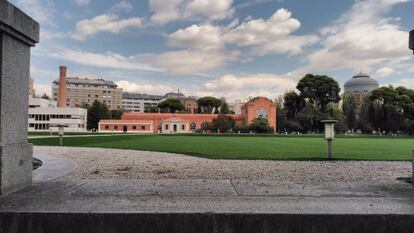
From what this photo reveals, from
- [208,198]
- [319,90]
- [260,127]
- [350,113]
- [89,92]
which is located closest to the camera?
[208,198]

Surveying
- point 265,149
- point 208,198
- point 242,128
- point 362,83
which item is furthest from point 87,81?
point 208,198

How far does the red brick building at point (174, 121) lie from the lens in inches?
3686

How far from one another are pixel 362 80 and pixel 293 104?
73.9 meters

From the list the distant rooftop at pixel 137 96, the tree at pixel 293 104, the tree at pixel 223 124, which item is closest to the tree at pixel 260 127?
the tree at pixel 223 124

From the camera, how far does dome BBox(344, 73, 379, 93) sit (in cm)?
15125

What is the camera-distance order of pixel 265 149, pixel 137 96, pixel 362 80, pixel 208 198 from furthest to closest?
1. pixel 137 96
2. pixel 362 80
3. pixel 265 149
4. pixel 208 198

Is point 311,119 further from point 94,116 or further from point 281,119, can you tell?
point 94,116

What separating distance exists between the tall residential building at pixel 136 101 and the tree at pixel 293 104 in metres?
96.9

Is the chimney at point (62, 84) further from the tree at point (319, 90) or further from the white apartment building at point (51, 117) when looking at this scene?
the tree at point (319, 90)

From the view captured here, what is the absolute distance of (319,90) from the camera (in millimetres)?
90188

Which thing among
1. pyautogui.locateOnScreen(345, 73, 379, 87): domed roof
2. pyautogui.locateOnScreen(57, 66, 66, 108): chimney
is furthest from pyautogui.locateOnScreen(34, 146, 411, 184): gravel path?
pyautogui.locateOnScreen(345, 73, 379, 87): domed roof

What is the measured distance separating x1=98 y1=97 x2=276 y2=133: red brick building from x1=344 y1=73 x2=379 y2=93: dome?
73.6 metres

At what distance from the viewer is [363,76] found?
156 metres
